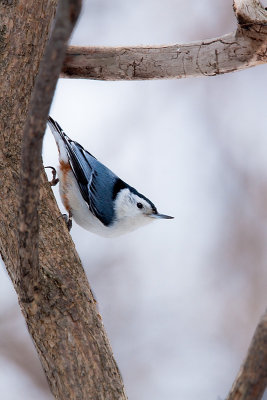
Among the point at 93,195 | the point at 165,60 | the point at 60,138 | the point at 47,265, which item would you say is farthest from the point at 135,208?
the point at 47,265

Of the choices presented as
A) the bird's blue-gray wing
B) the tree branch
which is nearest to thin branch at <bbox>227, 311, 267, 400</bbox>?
the tree branch

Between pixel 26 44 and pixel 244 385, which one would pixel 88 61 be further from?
pixel 244 385

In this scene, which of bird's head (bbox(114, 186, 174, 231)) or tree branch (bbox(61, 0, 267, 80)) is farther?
bird's head (bbox(114, 186, 174, 231))

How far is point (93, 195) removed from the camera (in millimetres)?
2080

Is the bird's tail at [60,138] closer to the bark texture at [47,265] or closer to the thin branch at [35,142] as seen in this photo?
the bark texture at [47,265]

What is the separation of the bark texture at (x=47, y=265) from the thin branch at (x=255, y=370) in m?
0.37

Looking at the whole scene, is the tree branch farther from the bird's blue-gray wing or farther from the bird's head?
the bird's head

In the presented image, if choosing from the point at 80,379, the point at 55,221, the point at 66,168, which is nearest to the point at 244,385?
the point at 80,379

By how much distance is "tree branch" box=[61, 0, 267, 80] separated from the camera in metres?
1.74

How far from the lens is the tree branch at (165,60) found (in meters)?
→ 1.74

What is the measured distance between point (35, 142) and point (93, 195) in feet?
3.58

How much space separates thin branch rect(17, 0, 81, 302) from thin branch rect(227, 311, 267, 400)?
1.38 ft

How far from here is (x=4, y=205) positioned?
1438 mm

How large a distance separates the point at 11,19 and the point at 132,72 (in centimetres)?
37
